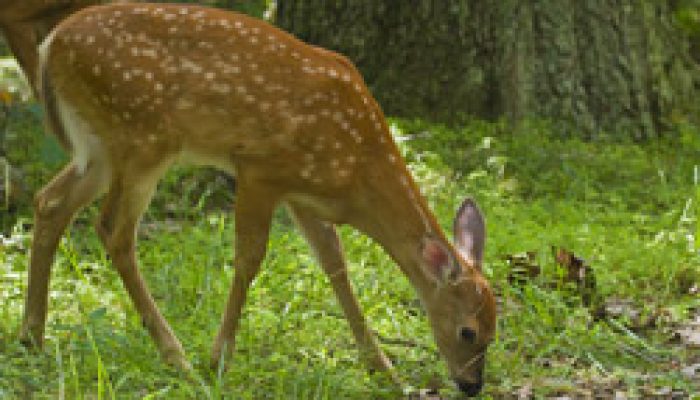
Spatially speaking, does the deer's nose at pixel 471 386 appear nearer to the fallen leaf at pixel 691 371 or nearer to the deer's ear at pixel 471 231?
the deer's ear at pixel 471 231

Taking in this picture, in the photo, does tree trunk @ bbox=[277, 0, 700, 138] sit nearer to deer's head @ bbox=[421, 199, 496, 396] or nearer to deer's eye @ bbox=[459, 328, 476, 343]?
deer's head @ bbox=[421, 199, 496, 396]

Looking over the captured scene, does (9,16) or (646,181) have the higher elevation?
(9,16)

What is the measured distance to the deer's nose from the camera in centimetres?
465

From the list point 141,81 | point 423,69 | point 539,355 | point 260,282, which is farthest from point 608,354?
point 423,69

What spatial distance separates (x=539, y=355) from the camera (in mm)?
4828

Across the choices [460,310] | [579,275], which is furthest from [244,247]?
[579,275]

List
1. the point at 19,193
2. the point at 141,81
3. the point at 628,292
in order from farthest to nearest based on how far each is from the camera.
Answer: the point at 19,193 → the point at 628,292 → the point at 141,81

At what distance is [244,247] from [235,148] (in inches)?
15.6

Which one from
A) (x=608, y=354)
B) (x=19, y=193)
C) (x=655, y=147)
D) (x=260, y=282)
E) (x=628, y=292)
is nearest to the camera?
(x=608, y=354)

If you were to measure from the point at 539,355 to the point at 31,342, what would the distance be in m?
2.09

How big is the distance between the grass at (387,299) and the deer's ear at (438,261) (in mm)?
428

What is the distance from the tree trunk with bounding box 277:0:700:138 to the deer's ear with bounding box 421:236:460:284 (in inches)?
133

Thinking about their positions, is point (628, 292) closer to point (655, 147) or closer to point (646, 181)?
point (646, 181)

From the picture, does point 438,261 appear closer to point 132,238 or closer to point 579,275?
point 579,275
